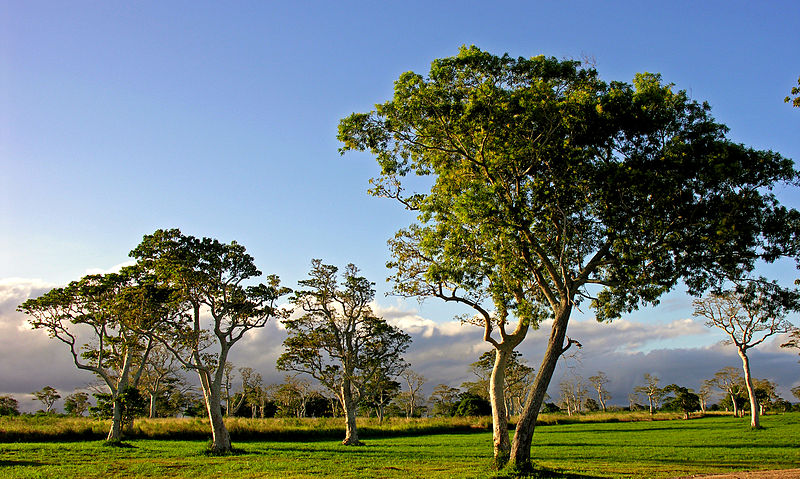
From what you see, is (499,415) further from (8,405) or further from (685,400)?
(8,405)

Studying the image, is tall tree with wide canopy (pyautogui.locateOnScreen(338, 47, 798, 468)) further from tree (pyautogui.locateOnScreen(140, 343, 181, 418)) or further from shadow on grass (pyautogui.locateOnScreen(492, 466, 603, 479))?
tree (pyautogui.locateOnScreen(140, 343, 181, 418))

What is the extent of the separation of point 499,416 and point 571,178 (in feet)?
33.6

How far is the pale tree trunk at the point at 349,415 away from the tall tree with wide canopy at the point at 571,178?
57.6ft

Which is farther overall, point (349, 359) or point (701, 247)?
point (349, 359)

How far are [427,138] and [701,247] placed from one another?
11.4 m

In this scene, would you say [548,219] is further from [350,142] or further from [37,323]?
[37,323]

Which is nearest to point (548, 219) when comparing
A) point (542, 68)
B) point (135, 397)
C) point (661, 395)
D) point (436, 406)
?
point (542, 68)

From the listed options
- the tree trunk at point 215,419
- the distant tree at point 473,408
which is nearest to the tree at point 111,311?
the tree trunk at point 215,419

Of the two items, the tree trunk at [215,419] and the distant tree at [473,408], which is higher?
the tree trunk at [215,419]

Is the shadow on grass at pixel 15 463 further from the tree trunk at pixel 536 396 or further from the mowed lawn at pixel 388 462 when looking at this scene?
the tree trunk at pixel 536 396

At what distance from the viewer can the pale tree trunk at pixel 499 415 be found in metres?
19.2

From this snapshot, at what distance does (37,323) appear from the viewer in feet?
103

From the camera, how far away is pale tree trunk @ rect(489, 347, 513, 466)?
19.2 meters

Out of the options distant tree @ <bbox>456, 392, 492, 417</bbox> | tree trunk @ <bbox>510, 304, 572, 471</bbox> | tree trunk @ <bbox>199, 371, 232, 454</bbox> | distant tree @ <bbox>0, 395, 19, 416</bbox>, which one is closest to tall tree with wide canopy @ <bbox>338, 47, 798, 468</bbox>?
tree trunk @ <bbox>510, 304, 572, 471</bbox>
